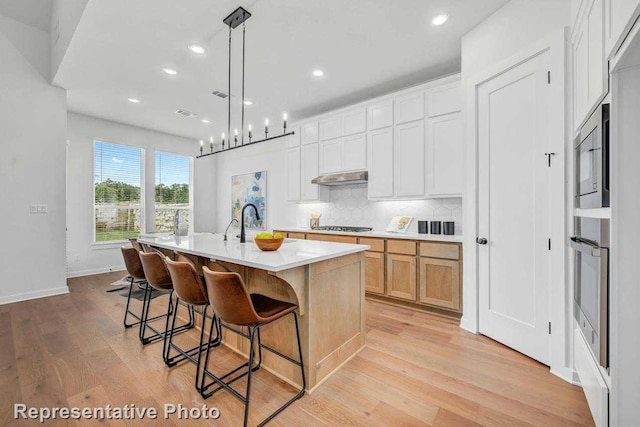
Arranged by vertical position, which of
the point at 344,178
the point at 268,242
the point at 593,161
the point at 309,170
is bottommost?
the point at 268,242

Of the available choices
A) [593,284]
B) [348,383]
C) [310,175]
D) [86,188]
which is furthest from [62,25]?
[593,284]

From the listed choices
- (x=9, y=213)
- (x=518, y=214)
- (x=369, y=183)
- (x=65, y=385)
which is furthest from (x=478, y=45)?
(x=9, y=213)

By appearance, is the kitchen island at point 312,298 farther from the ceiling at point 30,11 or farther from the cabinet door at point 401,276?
the ceiling at point 30,11

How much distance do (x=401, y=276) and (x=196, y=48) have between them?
3.44m

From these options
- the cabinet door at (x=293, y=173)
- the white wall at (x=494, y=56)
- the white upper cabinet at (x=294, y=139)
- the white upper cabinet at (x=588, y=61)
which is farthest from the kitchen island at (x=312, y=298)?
the white upper cabinet at (x=294, y=139)

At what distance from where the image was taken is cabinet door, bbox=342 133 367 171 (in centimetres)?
412

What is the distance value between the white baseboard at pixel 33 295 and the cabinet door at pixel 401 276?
4518 millimetres

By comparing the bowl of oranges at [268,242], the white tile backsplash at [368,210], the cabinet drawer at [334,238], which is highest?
the white tile backsplash at [368,210]

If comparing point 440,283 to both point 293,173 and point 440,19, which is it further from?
point 293,173

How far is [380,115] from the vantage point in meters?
3.93

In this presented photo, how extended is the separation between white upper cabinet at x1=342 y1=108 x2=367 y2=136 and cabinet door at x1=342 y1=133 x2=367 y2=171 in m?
0.09

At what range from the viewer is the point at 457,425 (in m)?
1.55

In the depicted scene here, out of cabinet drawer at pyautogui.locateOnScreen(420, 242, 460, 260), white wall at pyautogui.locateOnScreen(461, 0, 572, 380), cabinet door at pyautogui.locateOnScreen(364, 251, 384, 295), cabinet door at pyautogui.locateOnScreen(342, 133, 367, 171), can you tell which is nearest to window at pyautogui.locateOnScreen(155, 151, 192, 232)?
cabinet door at pyautogui.locateOnScreen(342, 133, 367, 171)

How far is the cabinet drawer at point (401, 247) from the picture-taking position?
11.0 feet
